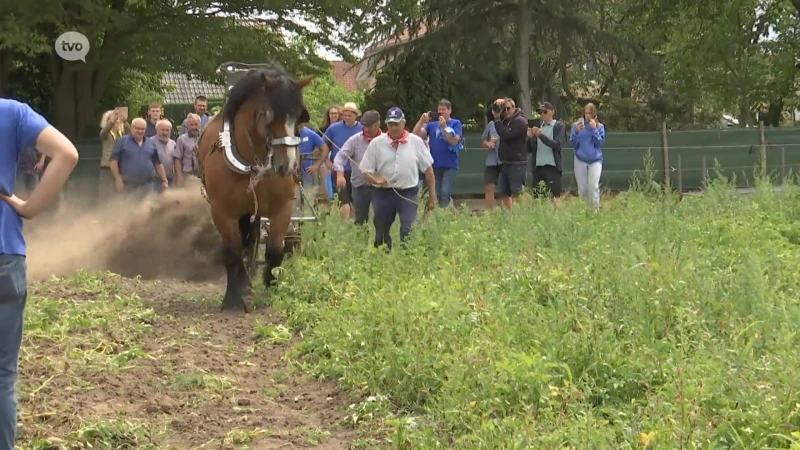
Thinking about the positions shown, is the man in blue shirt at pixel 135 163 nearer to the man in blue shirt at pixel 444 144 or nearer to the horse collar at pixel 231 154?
the man in blue shirt at pixel 444 144

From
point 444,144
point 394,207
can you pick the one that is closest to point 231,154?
point 394,207

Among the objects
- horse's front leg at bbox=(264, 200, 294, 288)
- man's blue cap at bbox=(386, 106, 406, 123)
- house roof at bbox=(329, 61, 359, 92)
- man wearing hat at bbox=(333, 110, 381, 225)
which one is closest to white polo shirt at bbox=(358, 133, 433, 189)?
man's blue cap at bbox=(386, 106, 406, 123)

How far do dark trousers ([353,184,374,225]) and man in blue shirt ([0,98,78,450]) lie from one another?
23.5ft

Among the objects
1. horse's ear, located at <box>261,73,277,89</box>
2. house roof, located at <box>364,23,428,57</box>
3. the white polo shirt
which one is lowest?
the white polo shirt

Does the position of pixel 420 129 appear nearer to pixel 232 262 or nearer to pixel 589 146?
pixel 589 146

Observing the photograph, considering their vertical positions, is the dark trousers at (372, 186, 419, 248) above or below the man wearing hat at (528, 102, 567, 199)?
below

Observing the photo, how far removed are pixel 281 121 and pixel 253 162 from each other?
50 cm

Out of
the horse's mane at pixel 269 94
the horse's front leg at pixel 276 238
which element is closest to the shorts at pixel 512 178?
the horse's front leg at pixel 276 238

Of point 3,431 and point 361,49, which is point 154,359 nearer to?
point 3,431

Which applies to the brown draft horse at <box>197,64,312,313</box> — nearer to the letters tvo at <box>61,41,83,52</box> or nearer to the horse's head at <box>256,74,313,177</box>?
the horse's head at <box>256,74,313,177</box>

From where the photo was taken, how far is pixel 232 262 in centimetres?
917

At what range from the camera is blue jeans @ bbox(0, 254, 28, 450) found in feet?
14.3

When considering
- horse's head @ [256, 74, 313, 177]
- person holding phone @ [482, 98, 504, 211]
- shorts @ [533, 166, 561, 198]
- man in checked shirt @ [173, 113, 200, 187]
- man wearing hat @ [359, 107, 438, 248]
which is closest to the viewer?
horse's head @ [256, 74, 313, 177]

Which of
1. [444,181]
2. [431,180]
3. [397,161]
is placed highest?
[397,161]
